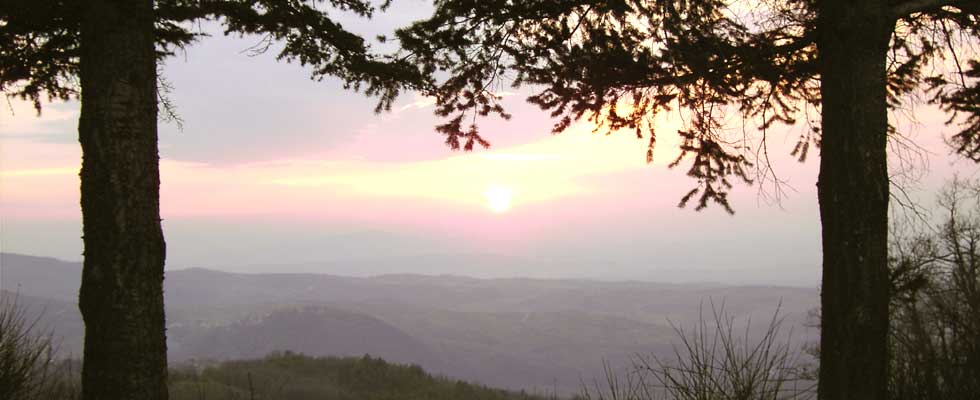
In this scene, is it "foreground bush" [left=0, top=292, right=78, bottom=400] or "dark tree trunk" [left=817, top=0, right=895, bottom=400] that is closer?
"dark tree trunk" [left=817, top=0, right=895, bottom=400]

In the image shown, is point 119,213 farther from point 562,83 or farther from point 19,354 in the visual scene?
point 562,83

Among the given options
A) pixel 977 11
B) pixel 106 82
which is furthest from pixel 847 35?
pixel 106 82

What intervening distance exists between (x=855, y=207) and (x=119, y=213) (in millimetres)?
5405

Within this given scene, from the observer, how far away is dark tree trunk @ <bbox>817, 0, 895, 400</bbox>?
4531mm

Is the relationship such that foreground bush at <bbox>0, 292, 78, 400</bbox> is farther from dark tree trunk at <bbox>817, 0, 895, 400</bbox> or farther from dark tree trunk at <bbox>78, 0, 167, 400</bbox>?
dark tree trunk at <bbox>817, 0, 895, 400</bbox>

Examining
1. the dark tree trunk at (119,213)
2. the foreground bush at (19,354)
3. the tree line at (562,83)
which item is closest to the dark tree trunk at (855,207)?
the tree line at (562,83)

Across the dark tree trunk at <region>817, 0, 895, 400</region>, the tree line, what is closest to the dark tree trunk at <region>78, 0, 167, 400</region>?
the tree line

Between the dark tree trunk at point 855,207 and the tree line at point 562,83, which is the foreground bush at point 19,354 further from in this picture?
the dark tree trunk at point 855,207

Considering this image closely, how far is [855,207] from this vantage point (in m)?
4.58

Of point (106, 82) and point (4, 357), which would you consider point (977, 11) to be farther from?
point (4, 357)

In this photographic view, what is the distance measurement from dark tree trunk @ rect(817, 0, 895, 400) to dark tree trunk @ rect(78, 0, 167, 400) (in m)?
5.09

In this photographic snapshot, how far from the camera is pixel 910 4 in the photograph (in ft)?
15.8

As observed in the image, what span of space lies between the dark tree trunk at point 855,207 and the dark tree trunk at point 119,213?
509cm

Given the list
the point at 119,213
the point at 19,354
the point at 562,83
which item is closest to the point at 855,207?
the point at 562,83
